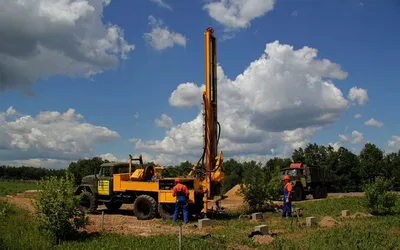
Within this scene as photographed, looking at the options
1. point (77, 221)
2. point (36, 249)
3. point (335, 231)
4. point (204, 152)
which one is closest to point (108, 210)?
point (204, 152)

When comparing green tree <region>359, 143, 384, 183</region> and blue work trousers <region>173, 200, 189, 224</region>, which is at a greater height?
green tree <region>359, 143, 384, 183</region>

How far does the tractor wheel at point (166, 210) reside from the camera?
1748 cm

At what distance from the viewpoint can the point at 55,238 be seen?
11.9m

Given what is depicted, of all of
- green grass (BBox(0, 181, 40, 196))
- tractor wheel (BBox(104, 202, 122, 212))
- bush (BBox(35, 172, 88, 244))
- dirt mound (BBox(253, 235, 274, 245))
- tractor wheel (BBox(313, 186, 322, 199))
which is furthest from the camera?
green grass (BBox(0, 181, 40, 196))

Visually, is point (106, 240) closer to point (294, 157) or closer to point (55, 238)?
point (55, 238)

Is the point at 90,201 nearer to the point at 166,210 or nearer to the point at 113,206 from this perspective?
the point at 113,206

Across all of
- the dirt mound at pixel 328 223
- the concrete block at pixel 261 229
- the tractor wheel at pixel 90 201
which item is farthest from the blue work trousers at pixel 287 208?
the tractor wheel at pixel 90 201

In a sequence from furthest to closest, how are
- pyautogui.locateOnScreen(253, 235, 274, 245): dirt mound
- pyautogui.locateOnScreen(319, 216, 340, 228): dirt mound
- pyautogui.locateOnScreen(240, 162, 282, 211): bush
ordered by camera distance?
pyautogui.locateOnScreen(240, 162, 282, 211): bush
pyautogui.locateOnScreen(319, 216, 340, 228): dirt mound
pyautogui.locateOnScreen(253, 235, 274, 245): dirt mound

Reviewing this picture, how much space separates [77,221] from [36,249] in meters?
1.83

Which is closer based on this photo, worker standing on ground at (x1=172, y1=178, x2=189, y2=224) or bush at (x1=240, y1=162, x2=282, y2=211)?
worker standing on ground at (x1=172, y1=178, x2=189, y2=224)

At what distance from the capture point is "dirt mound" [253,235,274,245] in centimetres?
1157

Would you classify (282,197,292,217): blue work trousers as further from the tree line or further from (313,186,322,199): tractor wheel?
the tree line

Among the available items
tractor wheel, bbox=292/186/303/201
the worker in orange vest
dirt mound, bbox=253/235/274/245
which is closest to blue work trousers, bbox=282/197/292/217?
the worker in orange vest

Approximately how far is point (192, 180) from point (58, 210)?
6218 mm
